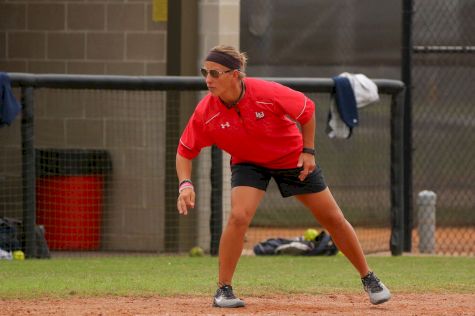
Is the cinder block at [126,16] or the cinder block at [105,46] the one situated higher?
the cinder block at [126,16]

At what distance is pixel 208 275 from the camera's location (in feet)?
32.4

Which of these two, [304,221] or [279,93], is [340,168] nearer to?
[304,221]

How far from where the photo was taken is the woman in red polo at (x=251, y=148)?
7.32m

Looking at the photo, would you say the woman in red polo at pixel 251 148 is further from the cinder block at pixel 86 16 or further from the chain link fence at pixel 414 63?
the chain link fence at pixel 414 63

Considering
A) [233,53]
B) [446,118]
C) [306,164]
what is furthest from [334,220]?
[446,118]

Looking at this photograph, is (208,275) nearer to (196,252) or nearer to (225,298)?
(196,252)

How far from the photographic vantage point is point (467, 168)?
14.6 m

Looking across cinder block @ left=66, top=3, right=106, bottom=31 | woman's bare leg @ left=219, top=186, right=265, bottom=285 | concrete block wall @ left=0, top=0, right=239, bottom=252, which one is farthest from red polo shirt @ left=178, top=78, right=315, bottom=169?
cinder block @ left=66, top=3, right=106, bottom=31

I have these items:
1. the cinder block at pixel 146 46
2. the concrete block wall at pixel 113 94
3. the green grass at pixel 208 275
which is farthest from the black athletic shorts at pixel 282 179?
the cinder block at pixel 146 46

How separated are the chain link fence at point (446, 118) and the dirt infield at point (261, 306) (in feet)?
19.9

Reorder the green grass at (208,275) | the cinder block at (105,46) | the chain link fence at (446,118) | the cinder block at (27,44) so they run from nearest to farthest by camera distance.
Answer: the green grass at (208,275), the cinder block at (105,46), the cinder block at (27,44), the chain link fence at (446,118)

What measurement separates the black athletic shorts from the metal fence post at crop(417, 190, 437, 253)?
5.23m

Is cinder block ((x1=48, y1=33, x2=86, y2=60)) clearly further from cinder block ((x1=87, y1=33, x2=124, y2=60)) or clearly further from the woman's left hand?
the woman's left hand

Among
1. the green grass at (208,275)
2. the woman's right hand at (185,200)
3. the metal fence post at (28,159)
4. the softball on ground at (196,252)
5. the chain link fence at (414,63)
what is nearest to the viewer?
the woman's right hand at (185,200)
